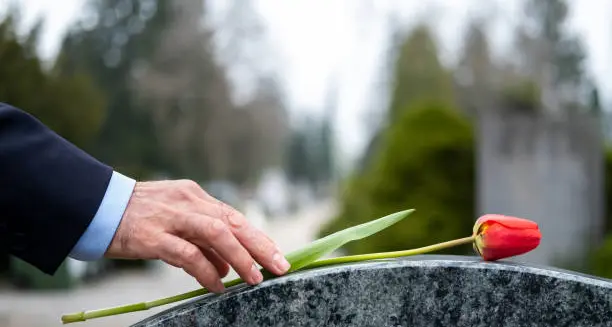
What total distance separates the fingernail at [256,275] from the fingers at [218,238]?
0.02 m

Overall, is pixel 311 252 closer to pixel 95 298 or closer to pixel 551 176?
pixel 551 176

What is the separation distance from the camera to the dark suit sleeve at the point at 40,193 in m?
1.30

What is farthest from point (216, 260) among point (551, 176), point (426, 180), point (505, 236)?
point (426, 180)

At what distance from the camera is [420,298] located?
1.39m

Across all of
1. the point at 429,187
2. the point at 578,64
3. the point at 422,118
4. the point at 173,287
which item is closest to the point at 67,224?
the point at 429,187

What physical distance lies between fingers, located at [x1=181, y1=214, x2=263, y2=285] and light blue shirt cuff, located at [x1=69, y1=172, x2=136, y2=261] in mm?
117

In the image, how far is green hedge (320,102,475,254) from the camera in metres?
8.20

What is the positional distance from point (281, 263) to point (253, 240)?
83mm

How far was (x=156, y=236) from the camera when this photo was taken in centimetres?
133

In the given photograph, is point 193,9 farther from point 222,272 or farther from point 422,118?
point 222,272

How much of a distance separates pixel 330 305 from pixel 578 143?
652cm

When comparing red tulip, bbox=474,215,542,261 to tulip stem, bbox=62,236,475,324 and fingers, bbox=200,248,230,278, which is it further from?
fingers, bbox=200,248,230,278

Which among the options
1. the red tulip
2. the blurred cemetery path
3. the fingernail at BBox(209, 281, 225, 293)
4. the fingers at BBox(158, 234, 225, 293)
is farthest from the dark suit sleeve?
the blurred cemetery path

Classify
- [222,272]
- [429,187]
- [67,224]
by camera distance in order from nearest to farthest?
[67,224], [222,272], [429,187]
